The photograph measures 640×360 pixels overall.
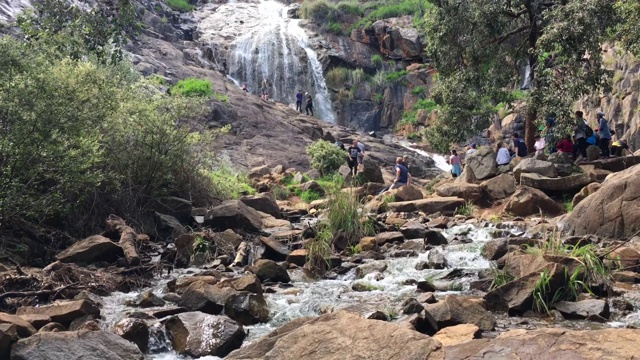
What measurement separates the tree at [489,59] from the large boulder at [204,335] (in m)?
12.7

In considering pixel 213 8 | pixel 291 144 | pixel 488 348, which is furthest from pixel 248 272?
pixel 213 8

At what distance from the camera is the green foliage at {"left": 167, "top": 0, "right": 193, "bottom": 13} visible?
50.9m

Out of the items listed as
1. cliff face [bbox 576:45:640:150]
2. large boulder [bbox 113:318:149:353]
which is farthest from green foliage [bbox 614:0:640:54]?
large boulder [bbox 113:318:149:353]

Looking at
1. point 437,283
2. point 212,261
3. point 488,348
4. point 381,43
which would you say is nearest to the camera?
point 488,348

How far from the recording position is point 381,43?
155 ft

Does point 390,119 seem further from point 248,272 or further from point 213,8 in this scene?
point 248,272

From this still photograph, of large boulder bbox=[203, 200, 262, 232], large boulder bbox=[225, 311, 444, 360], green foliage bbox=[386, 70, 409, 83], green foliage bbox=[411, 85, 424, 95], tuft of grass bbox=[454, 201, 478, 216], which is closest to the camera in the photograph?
large boulder bbox=[225, 311, 444, 360]

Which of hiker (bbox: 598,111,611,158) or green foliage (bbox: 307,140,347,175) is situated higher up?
hiker (bbox: 598,111,611,158)

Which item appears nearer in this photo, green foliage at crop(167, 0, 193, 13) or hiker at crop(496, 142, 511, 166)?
hiker at crop(496, 142, 511, 166)

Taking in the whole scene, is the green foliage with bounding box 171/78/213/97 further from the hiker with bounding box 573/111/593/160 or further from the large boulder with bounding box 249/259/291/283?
the large boulder with bounding box 249/259/291/283

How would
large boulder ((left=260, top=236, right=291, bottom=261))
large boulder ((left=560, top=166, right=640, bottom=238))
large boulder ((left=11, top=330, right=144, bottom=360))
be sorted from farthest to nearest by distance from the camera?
large boulder ((left=260, top=236, right=291, bottom=261)) → large boulder ((left=560, top=166, right=640, bottom=238)) → large boulder ((left=11, top=330, right=144, bottom=360))

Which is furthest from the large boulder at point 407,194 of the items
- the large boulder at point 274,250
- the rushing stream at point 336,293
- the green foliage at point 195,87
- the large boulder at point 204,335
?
the green foliage at point 195,87

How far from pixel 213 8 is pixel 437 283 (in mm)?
48711

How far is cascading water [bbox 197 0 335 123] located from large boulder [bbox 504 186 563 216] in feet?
91.8
